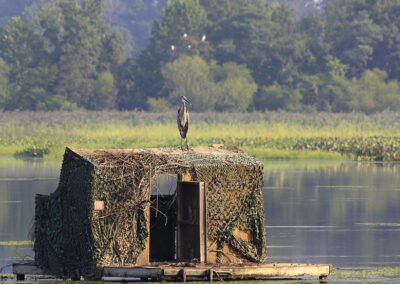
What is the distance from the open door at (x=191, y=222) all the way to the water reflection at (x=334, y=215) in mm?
2603

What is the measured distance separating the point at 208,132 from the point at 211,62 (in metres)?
31.8

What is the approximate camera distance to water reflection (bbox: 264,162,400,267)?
21672 mm

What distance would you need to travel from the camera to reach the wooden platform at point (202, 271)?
55.6 feet

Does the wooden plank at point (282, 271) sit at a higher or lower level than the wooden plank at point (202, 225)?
lower

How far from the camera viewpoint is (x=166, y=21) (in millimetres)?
97438

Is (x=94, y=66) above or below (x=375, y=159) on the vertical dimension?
above

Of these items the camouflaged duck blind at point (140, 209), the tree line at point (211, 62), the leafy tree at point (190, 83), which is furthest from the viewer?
the tree line at point (211, 62)

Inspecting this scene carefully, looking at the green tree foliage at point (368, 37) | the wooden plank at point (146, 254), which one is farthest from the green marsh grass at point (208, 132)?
the wooden plank at point (146, 254)

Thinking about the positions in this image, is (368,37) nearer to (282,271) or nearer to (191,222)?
(191,222)

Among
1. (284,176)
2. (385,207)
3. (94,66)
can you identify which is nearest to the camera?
(385,207)

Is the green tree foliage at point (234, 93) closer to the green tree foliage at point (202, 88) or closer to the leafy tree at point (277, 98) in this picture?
the green tree foliage at point (202, 88)

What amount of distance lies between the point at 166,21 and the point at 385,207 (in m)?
67.9

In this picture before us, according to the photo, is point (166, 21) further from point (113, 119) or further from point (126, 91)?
point (113, 119)

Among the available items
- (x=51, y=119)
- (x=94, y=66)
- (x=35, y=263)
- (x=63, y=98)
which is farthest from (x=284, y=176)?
(x=94, y=66)
